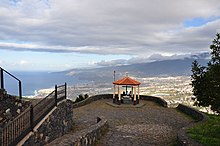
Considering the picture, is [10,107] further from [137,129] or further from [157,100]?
[157,100]

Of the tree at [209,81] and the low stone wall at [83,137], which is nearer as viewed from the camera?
the low stone wall at [83,137]

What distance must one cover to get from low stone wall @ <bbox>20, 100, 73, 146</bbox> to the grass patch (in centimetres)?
550

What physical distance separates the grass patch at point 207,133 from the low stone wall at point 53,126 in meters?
5.50

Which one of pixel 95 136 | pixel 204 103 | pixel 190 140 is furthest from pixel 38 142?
pixel 204 103

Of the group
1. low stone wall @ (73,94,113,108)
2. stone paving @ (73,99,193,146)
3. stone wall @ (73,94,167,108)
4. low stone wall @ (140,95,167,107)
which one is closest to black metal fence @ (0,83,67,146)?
stone paving @ (73,99,193,146)

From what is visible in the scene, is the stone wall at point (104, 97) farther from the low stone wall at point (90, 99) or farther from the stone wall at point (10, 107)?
the stone wall at point (10, 107)

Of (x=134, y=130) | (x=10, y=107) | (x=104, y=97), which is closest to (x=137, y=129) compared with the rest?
(x=134, y=130)

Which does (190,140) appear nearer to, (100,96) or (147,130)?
(147,130)

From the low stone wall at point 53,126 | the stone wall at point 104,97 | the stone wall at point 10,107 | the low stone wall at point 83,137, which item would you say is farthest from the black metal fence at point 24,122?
the stone wall at point 104,97

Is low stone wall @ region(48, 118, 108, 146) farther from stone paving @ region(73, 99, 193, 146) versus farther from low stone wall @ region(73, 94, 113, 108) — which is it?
low stone wall @ region(73, 94, 113, 108)

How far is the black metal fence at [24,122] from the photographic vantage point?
6.68 metres

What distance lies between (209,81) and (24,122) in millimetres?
6626

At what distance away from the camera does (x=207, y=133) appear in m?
11.0

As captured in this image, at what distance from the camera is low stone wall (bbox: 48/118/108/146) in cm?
760
